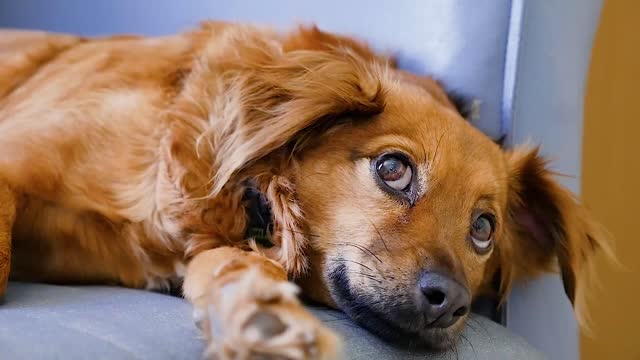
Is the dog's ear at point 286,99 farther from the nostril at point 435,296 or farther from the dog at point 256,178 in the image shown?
the nostril at point 435,296

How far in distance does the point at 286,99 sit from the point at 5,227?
1.55 ft

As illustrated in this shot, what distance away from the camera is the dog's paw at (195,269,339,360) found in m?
0.75

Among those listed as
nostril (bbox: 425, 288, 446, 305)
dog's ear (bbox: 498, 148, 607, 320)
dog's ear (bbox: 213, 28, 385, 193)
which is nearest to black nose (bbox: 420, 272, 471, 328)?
nostril (bbox: 425, 288, 446, 305)

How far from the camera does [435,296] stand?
1014 millimetres

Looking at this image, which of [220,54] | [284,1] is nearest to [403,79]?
[220,54]

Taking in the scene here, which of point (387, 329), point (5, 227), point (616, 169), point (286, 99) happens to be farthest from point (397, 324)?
point (616, 169)

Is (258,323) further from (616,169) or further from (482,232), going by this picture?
(616,169)

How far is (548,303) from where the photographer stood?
1.46m

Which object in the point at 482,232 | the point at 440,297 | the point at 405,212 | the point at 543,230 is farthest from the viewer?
the point at 543,230

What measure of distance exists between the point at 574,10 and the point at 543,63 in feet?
0.44

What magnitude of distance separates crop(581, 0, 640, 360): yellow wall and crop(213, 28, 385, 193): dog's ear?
3.41 feet

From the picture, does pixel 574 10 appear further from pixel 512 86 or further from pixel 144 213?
pixel 144 213

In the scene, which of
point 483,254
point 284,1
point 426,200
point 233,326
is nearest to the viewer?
point 233,326

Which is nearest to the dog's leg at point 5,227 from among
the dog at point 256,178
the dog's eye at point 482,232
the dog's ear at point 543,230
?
the dog at point 256,178
